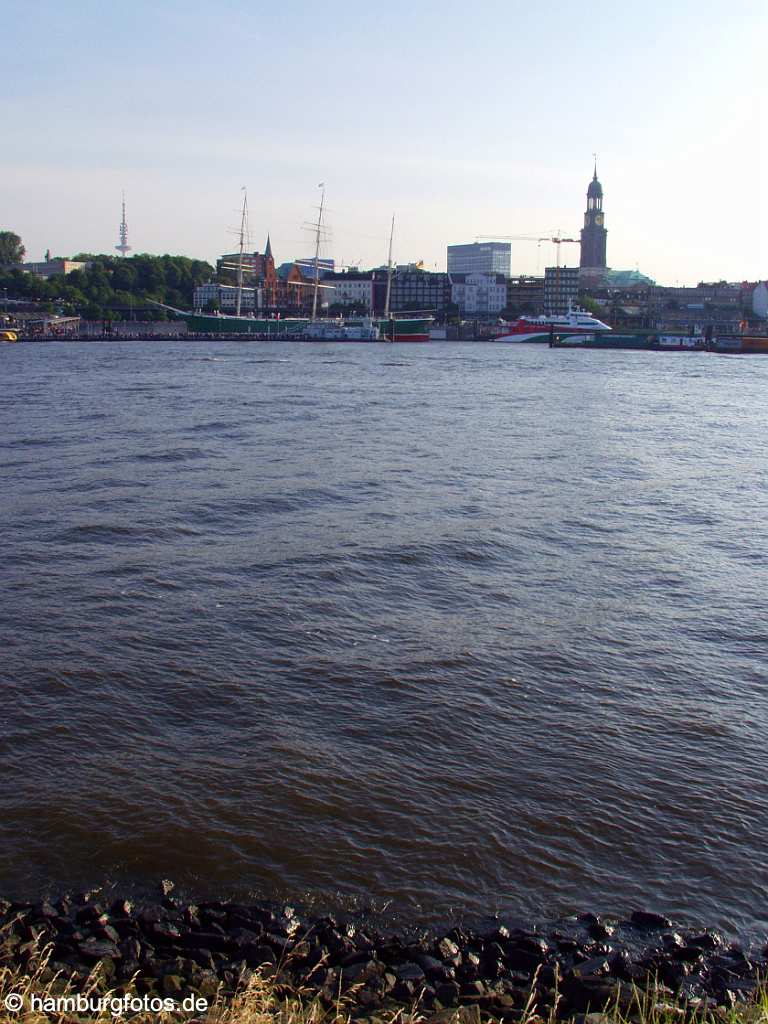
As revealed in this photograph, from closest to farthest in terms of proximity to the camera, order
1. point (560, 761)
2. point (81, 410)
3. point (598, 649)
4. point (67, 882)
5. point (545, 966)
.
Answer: point (545, 966)
point (67, 882)
point (560, 761)
point (598, 649)
point (81, 410)

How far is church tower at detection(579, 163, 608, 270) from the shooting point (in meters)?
185

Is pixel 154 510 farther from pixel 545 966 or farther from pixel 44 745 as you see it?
pixel 545 966

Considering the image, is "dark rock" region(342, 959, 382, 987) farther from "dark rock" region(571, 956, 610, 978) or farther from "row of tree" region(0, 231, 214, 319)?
"row of tree" region(0, 231, 214, 319)

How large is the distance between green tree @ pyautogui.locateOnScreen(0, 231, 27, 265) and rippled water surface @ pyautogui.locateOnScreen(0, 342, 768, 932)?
13496 cm

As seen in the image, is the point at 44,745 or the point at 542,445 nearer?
the point at 44,745

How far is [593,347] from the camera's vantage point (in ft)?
300

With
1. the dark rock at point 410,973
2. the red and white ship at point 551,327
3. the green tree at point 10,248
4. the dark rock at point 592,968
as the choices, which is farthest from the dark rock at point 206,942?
the green tree at point 10,248

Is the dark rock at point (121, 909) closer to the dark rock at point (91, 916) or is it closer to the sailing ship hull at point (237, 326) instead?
the dark rock at point (91, 916)

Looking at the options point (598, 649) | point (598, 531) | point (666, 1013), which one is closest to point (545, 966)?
point (666, 1013)

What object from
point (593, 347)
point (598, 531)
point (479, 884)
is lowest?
point (479, 884)

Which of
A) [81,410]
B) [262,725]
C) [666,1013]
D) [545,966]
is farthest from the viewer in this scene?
[81,410]

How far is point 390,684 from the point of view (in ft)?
25.4

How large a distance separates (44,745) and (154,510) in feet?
24.1

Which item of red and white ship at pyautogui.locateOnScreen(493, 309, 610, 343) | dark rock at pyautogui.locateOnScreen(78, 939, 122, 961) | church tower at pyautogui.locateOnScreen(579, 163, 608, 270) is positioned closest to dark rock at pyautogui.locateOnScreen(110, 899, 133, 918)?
dark rock at pyautogui.locateOnScreen(78, 939, 122, 961)
